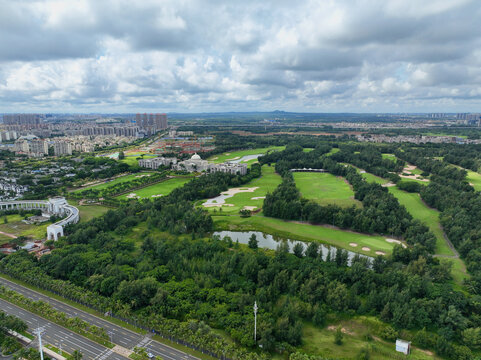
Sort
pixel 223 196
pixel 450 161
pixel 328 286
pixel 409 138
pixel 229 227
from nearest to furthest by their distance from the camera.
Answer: pixel 328 286, pixel 229 227, pixel 223 196, pixel 450 161, pixel 409 138

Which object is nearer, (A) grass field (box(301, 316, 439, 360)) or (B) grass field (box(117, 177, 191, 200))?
(A) grass field (box(301, 316, 439, 360))

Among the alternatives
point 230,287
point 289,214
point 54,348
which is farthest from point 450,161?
point 54,348

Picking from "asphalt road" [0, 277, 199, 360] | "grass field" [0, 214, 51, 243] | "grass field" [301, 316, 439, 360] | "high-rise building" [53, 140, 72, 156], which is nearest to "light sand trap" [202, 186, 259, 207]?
"grass field" [0, 214, 51, 243]

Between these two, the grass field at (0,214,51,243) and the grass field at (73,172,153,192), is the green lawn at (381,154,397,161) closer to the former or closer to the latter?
the grass field at (73,172,153,192)

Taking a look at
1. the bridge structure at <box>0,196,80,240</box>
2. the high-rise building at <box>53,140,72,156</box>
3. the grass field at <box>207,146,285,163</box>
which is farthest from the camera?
the high-rise building at <box>53,140,72,156</box>

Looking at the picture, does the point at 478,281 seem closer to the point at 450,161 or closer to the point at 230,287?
the point at 230,287

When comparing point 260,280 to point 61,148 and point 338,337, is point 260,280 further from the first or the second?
point 61,148
